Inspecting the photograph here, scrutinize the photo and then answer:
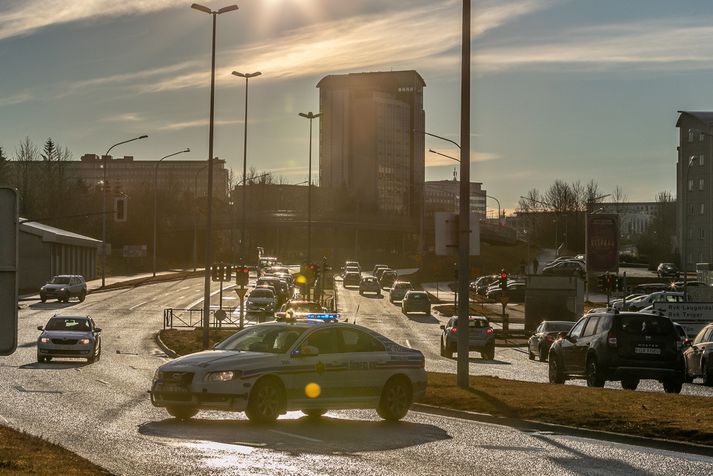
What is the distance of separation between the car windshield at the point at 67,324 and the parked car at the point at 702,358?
762 inches

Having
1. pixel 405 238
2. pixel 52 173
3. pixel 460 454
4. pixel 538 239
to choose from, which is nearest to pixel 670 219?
pixel 538 239

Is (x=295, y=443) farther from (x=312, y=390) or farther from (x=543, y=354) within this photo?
(x=543, y=354)

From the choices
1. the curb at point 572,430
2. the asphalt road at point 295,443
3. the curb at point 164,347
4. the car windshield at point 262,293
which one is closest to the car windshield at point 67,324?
the curb at point 164,347

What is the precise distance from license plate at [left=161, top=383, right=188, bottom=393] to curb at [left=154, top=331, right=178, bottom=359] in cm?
2469

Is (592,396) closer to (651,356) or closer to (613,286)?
(651,356)

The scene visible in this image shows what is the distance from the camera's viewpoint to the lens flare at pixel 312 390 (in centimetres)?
1816

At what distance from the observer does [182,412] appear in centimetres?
1816

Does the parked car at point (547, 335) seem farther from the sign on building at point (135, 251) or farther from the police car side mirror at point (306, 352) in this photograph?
the sign on building at point (135, 251)

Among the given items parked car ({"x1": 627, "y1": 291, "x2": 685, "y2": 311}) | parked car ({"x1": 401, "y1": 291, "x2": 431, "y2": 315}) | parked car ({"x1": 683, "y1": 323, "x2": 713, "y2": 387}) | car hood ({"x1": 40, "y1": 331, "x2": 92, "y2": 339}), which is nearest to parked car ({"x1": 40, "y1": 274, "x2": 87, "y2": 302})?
parked car ({"x1": 401, "y1": 291, "x2": 431, "y2": 315})

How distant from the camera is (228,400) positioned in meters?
→ 17.4

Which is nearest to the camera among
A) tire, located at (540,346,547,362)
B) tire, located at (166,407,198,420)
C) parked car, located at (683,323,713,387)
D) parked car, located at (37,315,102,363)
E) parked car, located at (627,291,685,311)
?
tire, located at (166,407,198,420)

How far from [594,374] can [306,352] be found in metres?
9.79

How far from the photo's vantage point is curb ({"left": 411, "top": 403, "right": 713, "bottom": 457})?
49.9ft

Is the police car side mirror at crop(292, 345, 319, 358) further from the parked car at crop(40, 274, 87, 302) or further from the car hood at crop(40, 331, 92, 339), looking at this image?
the parked car at crop(40, 274, 87, 302)
